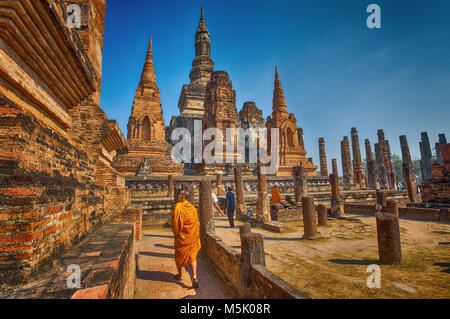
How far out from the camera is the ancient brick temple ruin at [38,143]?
1398mm

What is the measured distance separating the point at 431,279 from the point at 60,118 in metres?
5.76

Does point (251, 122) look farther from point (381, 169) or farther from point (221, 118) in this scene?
point (381, 169)

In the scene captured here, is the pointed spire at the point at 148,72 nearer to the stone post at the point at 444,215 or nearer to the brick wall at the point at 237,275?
the brick wall at the point at 237,275

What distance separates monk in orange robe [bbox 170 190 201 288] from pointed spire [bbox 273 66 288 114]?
799 inches

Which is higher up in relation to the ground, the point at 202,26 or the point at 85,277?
the point at 202,26

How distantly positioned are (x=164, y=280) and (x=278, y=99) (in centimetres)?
2197

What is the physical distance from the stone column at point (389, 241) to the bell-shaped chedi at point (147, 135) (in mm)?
13766

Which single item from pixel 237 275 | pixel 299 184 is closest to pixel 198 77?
pixel 299 184

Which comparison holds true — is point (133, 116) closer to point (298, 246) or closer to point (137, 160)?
point (137, 160)

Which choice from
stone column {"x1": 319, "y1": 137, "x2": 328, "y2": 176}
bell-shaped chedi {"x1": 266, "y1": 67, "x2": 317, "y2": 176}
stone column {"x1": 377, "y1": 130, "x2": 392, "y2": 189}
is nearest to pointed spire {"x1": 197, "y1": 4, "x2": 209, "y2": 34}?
bell-shaped chedi {"x1": 266, "y1": 67, "x2": 317, "y2": 176}

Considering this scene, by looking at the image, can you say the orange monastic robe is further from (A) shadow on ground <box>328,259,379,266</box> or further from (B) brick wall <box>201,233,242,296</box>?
(A) shadow on ground <box>328,259,379,266</box>

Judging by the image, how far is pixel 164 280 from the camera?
4.05m

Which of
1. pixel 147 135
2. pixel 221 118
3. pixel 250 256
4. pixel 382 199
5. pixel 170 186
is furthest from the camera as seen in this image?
pixel 221 118

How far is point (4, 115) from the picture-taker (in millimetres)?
1449
